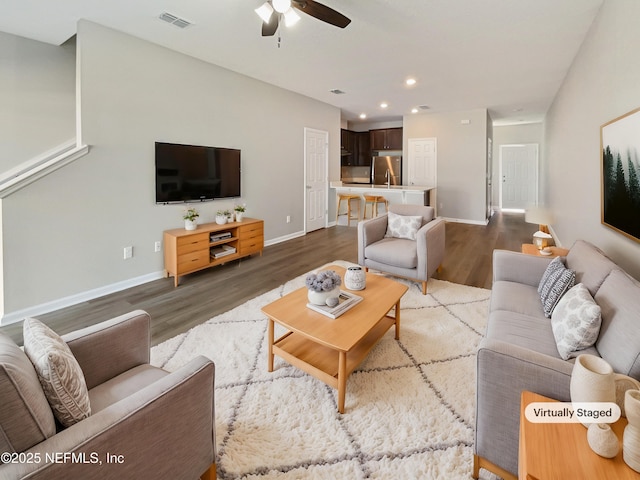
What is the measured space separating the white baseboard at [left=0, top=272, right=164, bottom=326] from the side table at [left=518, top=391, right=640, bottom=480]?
3.81 m

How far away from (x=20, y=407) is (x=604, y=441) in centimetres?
159

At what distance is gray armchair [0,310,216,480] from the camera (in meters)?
0.81

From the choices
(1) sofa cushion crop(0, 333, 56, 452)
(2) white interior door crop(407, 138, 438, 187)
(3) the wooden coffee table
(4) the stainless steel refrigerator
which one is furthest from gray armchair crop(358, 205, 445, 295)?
(4) the stainless steel refrigerator

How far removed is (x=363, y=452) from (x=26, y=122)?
15.0 ft

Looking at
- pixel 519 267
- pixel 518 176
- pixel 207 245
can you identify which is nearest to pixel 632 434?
pixel 519 267

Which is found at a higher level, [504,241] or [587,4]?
[587,4]

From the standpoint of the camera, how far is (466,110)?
7340 millimetres

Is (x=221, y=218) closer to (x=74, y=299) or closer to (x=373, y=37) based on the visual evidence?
(x=74, y=299)

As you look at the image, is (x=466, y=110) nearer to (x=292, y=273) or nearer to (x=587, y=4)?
(x=587, y=4)

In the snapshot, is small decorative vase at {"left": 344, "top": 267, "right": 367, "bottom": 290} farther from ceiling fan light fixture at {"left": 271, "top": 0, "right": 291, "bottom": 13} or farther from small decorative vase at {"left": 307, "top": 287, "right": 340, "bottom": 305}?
ceiling fan light fixture at {"left": 271, "top": 0, "right": 291, "bottom": 13}

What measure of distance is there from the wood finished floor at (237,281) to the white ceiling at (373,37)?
8.77 feet

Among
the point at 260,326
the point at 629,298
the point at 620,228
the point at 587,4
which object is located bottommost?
the point at 260,326

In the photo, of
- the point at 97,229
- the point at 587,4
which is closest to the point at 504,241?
the point at 587,4

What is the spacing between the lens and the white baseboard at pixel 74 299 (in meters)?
2.88
